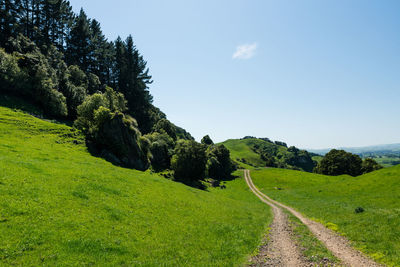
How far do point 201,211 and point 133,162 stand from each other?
98.9 feet

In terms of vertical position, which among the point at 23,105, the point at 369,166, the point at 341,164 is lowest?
the point at 369,166

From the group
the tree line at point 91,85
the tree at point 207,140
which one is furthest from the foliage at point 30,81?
the tree at point 207,140

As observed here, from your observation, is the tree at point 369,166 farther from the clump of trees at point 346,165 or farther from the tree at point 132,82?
the tree at point 132,82

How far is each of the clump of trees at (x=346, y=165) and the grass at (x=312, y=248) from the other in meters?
96.1

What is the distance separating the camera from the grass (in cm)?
1329

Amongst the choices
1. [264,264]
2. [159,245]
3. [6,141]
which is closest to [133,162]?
[6,141]

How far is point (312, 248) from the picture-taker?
1549 cm

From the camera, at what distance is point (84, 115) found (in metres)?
50.4

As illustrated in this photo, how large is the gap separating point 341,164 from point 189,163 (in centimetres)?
8743

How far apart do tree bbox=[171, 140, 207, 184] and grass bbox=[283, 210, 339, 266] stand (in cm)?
3981

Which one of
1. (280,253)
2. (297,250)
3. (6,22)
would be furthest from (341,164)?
(6,22)

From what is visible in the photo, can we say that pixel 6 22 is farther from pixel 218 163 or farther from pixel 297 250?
pixel 297 250

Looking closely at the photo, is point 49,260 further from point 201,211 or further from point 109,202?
point 201,211

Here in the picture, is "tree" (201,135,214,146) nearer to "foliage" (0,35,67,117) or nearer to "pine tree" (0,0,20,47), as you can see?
"foliage" (0,35,67,117)
